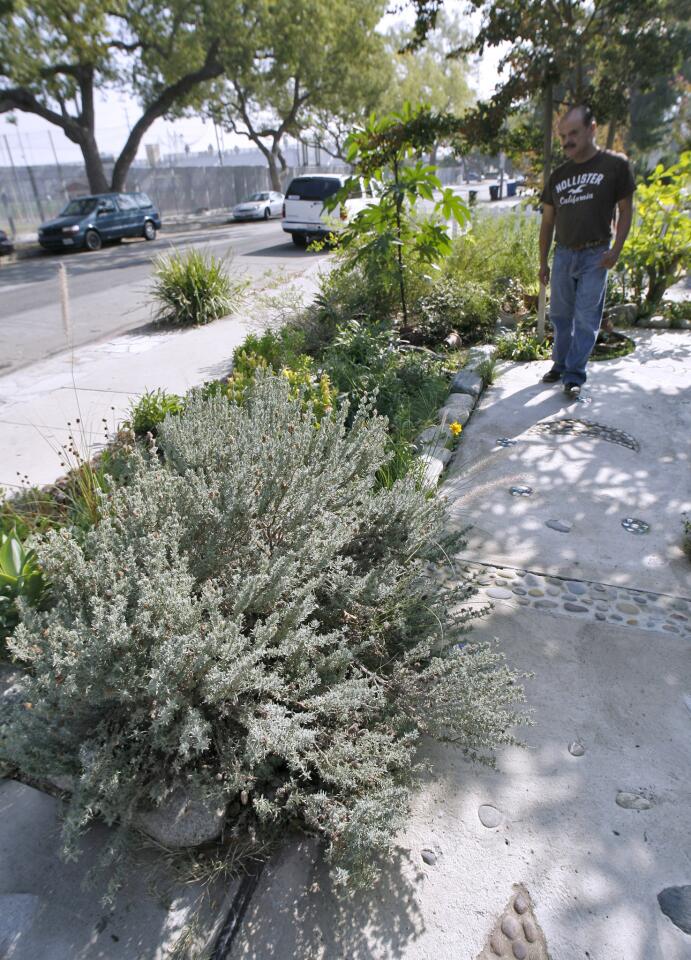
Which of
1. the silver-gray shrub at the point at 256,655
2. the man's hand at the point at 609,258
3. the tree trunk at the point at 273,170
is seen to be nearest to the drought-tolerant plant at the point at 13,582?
the silver-gray shrub at the point at 256,655

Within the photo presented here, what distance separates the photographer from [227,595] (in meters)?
2.01

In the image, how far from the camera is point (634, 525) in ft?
11.1

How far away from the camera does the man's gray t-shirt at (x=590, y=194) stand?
4.44 metres

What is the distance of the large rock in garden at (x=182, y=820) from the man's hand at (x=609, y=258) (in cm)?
441

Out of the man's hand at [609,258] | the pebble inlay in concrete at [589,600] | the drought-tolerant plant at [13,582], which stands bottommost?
the pebble inlay in concrete at [589,600]

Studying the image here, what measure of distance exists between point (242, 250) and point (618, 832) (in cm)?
1737

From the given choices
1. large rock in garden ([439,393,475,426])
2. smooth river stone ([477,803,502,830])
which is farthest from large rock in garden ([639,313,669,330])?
smooth river stone ([477,803,502,830])

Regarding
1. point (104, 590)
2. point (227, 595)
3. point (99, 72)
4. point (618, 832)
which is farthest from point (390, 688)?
point (99, 72)

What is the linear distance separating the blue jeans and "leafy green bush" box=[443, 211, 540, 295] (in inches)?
84.8

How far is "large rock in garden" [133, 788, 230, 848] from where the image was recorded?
1.78 meters

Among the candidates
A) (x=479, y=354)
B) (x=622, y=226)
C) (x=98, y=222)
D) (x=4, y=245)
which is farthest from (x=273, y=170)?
(x=622, y=226)

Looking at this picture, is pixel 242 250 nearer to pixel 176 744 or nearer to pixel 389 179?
pixel 389 179

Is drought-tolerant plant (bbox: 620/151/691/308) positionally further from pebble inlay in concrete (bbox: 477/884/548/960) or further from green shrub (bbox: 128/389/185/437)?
pebble inlay in concrete (bbox: 477/884/548/960)

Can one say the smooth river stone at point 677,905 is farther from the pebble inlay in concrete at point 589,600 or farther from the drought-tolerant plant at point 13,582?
the drought-tolerant plant at point 13,582
